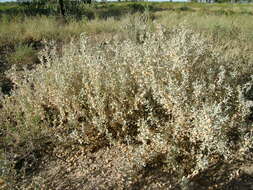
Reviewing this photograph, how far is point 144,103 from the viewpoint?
267 cm

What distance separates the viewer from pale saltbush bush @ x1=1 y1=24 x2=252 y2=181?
2250 millimetres

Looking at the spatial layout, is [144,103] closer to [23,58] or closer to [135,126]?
[135,126]

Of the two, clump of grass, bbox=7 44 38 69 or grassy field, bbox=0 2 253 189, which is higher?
clump of grass, bbox=7 44 38 69

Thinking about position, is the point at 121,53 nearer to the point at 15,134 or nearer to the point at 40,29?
the point at 15,134

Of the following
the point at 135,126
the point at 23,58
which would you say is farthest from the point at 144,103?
the point at 23,58

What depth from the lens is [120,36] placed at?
21.2ft

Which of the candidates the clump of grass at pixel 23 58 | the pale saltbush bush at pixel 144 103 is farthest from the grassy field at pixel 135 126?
the clump of grass at pixel 23 58

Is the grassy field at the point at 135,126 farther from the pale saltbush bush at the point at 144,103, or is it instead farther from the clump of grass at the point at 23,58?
the clump of grass at the point at 23,58

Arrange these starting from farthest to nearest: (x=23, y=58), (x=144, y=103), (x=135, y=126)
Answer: (x=23, y=58) < (x=135, y=126) < (x=144, y=103)

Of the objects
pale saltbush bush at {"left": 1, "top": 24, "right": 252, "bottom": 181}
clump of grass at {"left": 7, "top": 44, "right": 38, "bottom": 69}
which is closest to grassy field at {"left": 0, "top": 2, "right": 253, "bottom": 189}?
pale saltbush bush at {"left": 1, "top": 24, "right": 252, "bottom": 181}

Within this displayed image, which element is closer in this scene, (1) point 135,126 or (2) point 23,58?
(1) point 135,126

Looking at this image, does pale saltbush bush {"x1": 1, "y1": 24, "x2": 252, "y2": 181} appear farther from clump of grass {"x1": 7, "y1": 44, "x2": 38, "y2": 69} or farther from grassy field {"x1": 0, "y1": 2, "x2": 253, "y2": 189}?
clump of grass {"x1": 7, "y1": 44, "x2": 38, "y2": 69}

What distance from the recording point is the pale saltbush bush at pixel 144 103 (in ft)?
7.38

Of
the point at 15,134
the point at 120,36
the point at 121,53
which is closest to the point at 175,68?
the point at 121,53
